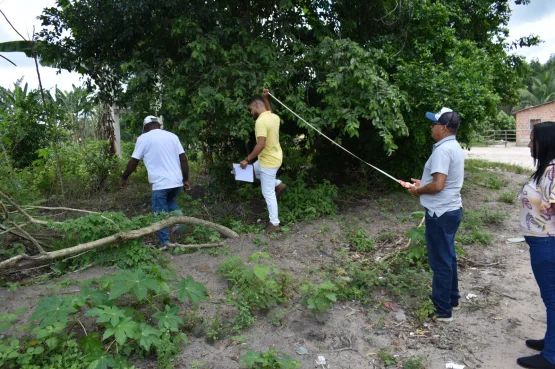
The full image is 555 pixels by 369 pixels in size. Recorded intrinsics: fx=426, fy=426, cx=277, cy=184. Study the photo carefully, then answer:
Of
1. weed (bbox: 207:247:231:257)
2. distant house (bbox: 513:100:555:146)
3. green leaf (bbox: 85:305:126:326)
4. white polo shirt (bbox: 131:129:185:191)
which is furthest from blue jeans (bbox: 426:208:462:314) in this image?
distant house (bbox: 513:100:555:146)

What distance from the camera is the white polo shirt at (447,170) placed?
359 cm

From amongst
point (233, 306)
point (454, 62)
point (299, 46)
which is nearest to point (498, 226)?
point (454, 62)

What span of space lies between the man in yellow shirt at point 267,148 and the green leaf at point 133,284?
2.49 metres

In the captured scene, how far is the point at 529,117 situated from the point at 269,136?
3183cm

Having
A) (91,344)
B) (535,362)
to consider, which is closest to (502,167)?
(535,362)

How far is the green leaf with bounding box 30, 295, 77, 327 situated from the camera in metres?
2.94

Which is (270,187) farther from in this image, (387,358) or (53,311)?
(53,311)

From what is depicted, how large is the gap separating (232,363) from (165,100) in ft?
12.7

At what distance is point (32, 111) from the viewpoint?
30.9ft

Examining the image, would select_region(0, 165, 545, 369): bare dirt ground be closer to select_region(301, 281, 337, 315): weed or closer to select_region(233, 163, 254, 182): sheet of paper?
select_region(301, 281, 337, 315): weed

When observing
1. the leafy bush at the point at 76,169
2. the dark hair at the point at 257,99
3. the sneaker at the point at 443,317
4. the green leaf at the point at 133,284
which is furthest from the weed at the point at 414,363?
the leafy bush at the point at 76,169

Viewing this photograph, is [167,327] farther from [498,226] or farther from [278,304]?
[498,226]

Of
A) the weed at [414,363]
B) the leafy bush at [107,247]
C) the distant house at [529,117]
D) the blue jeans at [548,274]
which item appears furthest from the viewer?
the distant house at [529,117]

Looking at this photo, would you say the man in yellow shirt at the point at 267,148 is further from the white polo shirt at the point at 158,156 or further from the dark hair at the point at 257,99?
the white polo shirt at the point at 158,156
